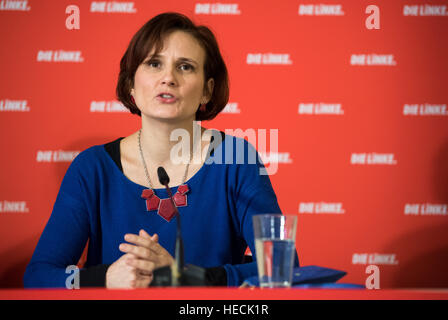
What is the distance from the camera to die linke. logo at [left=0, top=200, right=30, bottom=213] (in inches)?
106

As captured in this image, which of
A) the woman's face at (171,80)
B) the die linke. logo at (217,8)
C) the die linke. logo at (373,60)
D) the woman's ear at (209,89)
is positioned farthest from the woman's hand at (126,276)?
the die linke. logo at (373,60)

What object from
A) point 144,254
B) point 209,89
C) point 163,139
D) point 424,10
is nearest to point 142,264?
point 144,254

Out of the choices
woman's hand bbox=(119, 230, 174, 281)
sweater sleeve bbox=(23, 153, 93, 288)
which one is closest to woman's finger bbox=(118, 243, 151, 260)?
woman's hand bbox=(119, 230, 174, 281)

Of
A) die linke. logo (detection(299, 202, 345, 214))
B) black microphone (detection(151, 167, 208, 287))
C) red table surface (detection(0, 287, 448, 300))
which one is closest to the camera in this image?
red table surface (detection(0, 287, 448, 300))

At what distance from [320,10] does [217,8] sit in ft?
1.97

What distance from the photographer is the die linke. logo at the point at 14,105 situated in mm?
2736

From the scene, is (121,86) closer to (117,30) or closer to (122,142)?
(122,142)

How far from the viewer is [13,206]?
269cm

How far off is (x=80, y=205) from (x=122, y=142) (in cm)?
33

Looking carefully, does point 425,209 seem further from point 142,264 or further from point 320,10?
point 142,264

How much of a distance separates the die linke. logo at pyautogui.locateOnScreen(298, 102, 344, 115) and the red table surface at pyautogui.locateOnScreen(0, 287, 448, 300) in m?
2.17

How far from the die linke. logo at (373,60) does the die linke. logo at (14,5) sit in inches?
74.2

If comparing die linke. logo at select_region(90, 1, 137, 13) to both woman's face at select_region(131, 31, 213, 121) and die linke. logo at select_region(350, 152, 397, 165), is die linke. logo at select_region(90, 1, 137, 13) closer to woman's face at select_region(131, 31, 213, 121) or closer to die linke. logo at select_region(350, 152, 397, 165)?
woman's face at select_region(131, 31, 213, 121)
